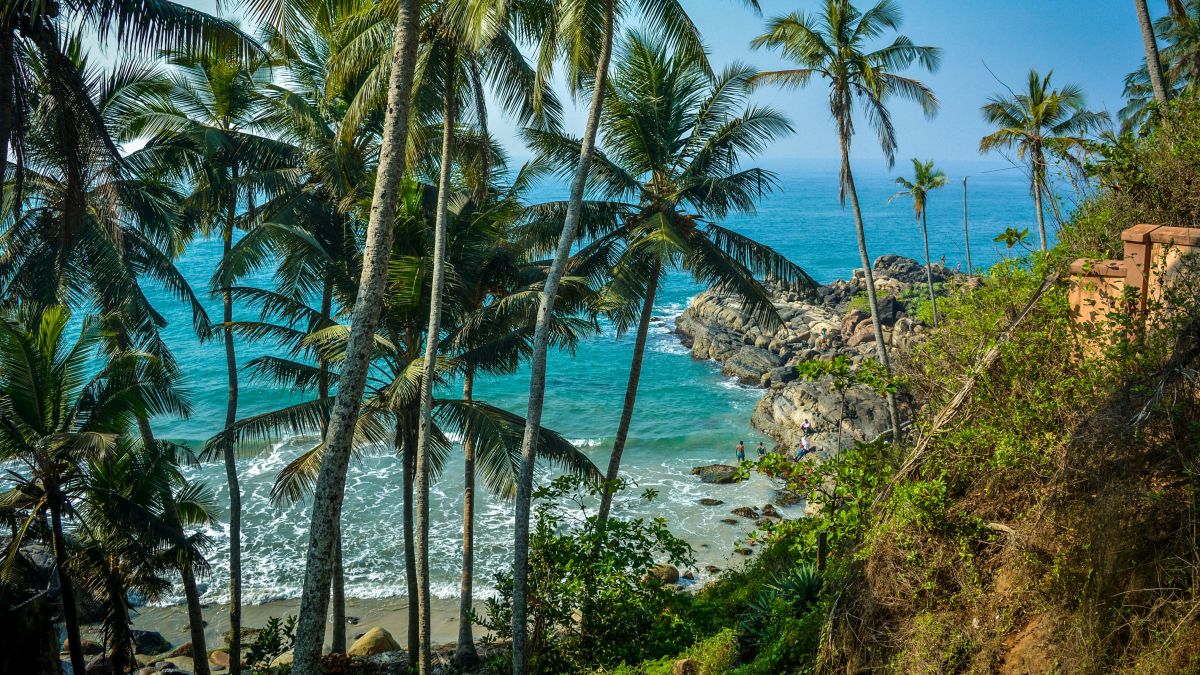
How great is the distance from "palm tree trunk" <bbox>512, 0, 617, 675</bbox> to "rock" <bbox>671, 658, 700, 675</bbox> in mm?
2004

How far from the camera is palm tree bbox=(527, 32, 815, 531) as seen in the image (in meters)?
14.8

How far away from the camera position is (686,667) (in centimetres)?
962

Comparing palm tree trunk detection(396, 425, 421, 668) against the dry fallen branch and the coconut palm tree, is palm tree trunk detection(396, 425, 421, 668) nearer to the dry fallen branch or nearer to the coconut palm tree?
the coconut palm tree

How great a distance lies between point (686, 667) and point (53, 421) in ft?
28.9

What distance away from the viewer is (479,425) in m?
12.8

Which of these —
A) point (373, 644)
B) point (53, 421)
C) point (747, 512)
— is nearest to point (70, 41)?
point (53, 421)

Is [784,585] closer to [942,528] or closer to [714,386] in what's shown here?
[942,528]

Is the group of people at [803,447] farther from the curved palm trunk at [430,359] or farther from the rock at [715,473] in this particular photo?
the curved palm trunk at [430,359]

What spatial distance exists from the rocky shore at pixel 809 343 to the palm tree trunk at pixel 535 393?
17000 millimetres

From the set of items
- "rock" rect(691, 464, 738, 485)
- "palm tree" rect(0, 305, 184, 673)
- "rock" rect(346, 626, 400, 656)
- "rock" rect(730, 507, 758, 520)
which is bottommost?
"rock" rect(346, 626, 400, 656)

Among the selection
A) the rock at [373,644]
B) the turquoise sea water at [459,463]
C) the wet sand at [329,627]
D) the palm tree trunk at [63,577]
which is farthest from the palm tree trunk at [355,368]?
the turquoise sea water at [459,463]

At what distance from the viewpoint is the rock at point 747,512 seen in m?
25.0

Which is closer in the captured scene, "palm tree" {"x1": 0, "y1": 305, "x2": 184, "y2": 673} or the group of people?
"palm tree" {"x1": 0, "y1": 305, "x2": 184, "y2": 673}

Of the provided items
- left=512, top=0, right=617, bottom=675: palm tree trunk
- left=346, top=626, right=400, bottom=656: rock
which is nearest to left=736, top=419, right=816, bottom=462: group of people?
left=346, top=626, right=400, bottom=656: rock
